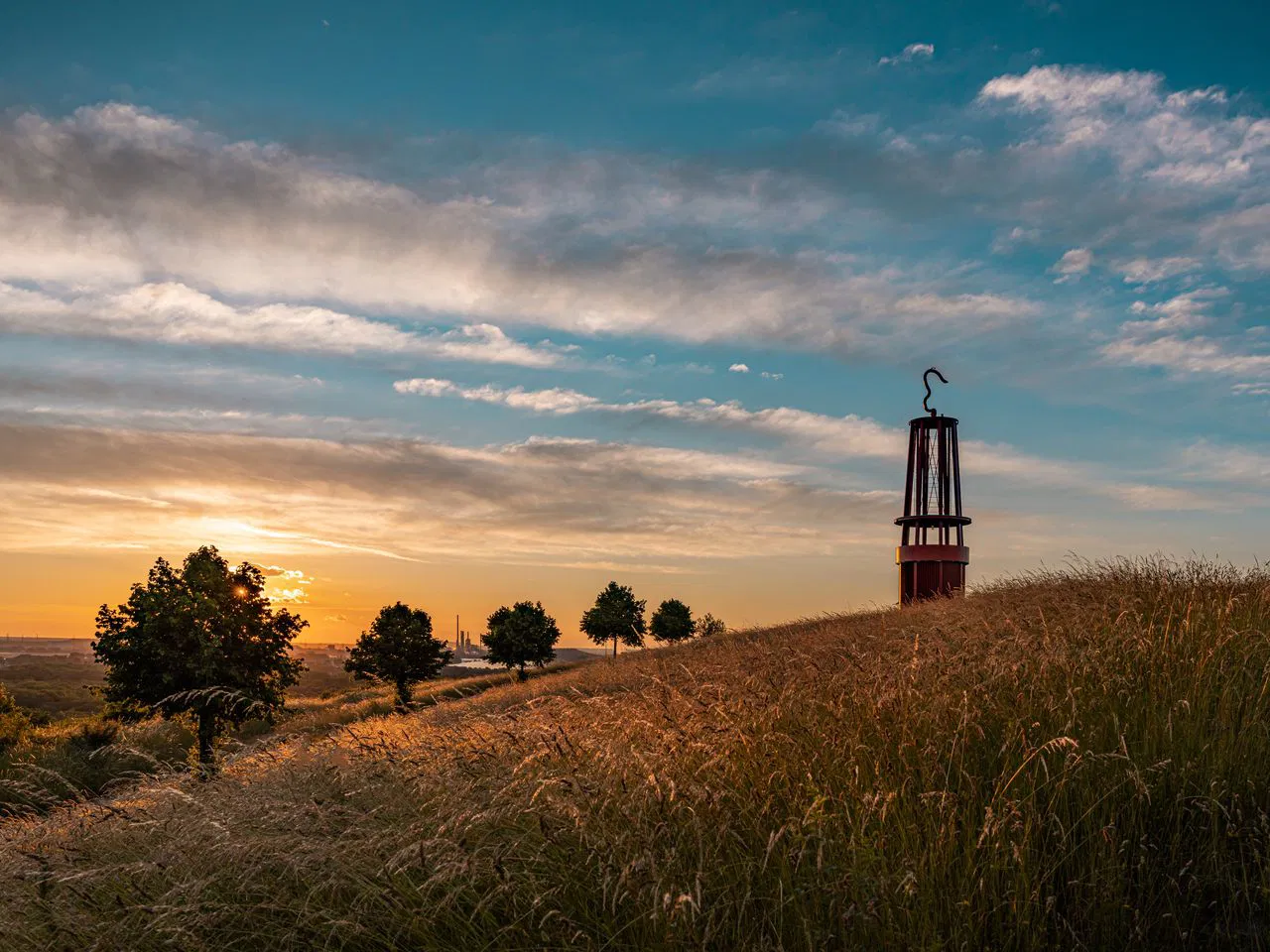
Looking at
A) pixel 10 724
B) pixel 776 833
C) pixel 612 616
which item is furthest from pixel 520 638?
pixel 776 833

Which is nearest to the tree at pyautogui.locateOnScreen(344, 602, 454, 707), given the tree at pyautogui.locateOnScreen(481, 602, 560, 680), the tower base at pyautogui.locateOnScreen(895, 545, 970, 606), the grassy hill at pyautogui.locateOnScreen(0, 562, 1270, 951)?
the tree at pyautogui.locateOnScreen(481, 602, 560, 680)

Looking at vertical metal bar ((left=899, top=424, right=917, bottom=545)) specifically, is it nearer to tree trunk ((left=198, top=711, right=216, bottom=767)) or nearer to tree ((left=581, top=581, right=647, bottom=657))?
tree trunk ((left=198, top=711, right=216, bottom=767))

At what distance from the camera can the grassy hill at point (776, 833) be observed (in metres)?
4.07

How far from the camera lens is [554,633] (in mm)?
50375

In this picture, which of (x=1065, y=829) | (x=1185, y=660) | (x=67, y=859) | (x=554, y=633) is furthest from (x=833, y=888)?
(x=554, y=633)

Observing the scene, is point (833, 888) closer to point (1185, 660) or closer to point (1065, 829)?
point (1065, 829)

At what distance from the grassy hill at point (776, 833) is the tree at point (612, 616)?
148 feet

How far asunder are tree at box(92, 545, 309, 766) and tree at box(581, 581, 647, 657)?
28665 mm

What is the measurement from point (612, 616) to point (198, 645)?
3125 cm

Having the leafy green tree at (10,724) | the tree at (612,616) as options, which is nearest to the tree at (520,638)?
the tree at (612,616)

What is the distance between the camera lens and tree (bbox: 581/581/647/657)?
51844mm

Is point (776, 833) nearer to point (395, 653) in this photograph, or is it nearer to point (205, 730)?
point (205, 730)

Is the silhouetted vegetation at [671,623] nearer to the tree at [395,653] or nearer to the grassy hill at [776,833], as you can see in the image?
the tree at [395,653]

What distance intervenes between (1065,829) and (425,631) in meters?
38.5
